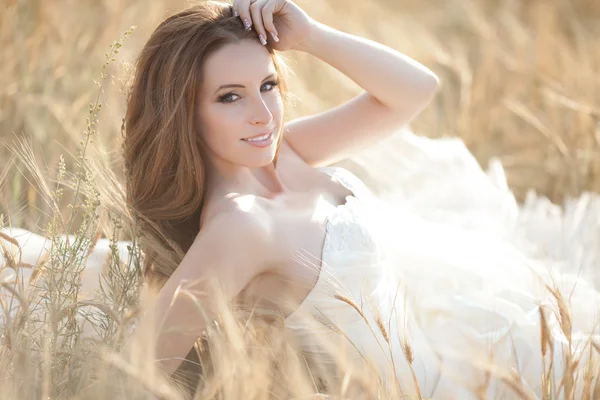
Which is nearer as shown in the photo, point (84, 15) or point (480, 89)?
point (84, 15)

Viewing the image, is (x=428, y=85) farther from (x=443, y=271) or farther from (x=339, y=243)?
(x=339, y=243)

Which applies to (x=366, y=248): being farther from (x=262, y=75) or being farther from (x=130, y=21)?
(x=130, y=21)

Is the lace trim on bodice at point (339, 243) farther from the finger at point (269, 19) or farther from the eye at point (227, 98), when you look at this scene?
the finger at point (269, 19)

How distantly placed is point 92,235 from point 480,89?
9.94ft

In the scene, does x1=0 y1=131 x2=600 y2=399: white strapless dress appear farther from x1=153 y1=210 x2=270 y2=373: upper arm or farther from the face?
the face

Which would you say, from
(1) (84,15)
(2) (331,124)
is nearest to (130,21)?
(1) (84,15)

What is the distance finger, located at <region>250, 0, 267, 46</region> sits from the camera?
223cm

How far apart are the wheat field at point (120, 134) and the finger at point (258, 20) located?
0.36m

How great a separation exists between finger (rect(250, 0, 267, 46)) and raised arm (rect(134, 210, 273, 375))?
1.66 feet

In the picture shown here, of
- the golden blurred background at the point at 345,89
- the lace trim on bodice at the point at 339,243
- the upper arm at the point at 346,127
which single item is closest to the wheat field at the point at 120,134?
the golden blurred background at the point at 345,89

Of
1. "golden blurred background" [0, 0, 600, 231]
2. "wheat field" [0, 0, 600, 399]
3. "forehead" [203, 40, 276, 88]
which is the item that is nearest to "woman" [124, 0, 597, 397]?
"forehead" [203, 40, 276, 88]

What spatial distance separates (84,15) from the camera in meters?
4.03

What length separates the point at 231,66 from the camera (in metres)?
2.16

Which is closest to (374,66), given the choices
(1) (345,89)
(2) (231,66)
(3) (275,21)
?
(3) (275,21)
